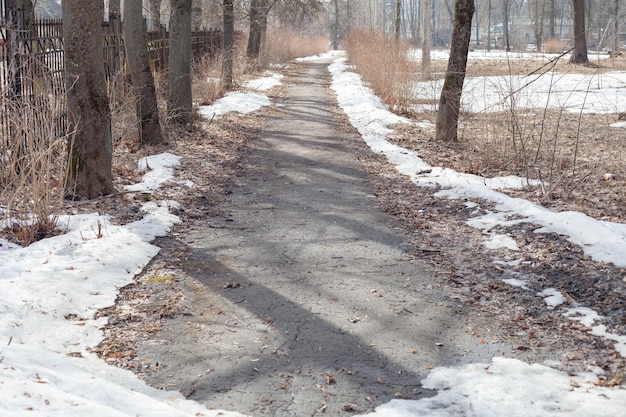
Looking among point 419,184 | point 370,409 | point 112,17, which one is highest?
point 112,17

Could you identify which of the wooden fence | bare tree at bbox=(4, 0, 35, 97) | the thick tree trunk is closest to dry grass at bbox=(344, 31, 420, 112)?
the wooden fence

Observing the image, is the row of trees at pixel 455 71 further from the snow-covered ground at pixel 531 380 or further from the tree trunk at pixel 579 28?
the tree trunk at pixel 579 28

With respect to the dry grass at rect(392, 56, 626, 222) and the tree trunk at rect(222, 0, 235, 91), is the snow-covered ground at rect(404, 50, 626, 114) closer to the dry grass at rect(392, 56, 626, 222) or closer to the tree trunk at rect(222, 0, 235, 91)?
the dry grass at rect(392, 56, 626, 222)

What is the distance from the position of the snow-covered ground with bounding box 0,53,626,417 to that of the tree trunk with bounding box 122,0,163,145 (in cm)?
356

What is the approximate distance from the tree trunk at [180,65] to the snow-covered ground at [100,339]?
561cm

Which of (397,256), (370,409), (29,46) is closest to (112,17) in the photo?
(29,46)

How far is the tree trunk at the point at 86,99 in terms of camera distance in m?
6.83

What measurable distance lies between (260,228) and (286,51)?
37822 mm

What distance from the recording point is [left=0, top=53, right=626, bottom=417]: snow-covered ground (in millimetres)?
3270

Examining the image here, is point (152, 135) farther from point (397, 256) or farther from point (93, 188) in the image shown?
point (397, 256)

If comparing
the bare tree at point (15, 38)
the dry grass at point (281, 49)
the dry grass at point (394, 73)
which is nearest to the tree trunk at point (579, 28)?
the dry grass at point (394, 73)

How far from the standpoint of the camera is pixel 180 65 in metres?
12.7

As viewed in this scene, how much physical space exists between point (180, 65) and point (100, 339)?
925 centimetres

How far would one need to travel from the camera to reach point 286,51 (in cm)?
4319
